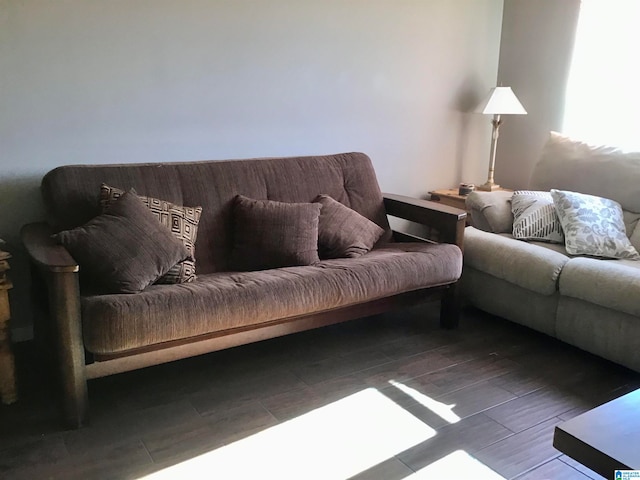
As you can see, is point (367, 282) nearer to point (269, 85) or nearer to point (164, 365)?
point (164, 365)

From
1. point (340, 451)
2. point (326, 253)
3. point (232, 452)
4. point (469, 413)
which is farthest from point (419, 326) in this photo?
point (232, 452)

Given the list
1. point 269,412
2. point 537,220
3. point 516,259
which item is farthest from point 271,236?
point 537,220

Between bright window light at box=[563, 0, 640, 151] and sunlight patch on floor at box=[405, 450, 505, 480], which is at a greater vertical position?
bright window light at box=[563, 0, 640, 151]

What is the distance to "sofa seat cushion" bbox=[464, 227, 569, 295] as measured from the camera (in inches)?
107

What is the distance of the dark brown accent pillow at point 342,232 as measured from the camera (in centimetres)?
284

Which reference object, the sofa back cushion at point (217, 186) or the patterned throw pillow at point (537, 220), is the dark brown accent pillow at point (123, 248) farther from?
the patterned throw pillow at point (537, 220)

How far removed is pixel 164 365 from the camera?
101 inches

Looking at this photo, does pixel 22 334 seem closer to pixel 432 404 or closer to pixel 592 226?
pixel 432 404

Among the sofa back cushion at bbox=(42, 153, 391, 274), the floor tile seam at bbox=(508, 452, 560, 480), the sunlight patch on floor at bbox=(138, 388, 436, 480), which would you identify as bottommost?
the sunlight patch on floor at bbox=(138, 388, 436, 480)

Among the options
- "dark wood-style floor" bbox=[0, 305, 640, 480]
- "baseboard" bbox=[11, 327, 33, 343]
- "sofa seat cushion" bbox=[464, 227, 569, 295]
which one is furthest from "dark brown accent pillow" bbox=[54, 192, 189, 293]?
"sofa seat cushion" bbox=[464, 227, 569, 295]

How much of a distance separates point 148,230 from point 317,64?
1.52 metres

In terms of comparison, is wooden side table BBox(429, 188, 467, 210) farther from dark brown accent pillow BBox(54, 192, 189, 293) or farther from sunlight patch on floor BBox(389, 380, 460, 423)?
dark brown accent pillow BBox(54, 192, 189, 293)

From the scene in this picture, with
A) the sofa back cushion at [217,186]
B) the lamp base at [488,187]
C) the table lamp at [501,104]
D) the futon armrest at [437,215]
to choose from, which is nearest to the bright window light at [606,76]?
the table lamp at [501,104]

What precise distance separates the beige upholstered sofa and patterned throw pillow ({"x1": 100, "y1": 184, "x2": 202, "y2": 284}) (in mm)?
1485
